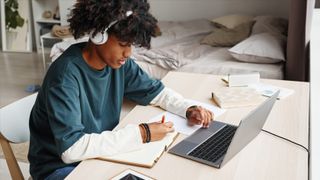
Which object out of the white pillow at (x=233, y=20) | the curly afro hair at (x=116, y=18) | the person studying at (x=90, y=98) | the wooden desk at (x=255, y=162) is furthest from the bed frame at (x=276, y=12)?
the curly afro hair at (x=116, y=18)

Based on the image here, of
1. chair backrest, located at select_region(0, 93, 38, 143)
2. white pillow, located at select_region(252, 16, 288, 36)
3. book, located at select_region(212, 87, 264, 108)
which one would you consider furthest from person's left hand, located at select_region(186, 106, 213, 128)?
white pillow, located at select_region(252, 16, 288, 36)

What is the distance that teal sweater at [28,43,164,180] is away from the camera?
1199 millimetres

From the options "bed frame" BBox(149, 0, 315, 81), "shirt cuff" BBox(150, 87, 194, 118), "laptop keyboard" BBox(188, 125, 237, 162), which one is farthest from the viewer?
"bed frame" BBox(149, 0, 315, 81)

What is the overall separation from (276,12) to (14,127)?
2.87 metres

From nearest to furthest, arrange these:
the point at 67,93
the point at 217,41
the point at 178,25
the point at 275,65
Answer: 1. the point at 67,93
2. the point at 275,65
3. the point at 217,41
4. the point at 178,25

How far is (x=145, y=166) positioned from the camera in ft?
3.69

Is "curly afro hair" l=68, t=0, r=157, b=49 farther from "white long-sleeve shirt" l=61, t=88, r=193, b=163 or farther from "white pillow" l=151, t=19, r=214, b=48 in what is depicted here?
"white pillow" l=151, t=19, r=214, b=48

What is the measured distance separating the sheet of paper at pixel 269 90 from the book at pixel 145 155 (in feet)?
2.01

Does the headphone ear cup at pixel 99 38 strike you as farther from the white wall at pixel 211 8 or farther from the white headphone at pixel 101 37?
the white wall at pixel 211 8

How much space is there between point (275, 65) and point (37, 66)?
2.88 meters

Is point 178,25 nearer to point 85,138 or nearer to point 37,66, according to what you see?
point 37,66

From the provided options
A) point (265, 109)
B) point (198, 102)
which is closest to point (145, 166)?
point (265, 109)
